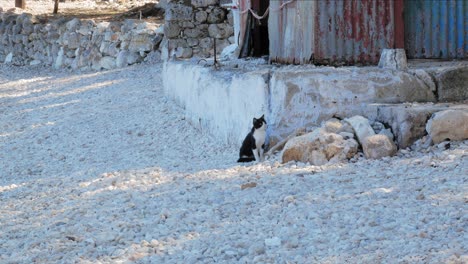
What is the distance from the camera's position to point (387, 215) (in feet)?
18.5

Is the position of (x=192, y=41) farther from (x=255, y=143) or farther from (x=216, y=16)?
(x=255, y=143)

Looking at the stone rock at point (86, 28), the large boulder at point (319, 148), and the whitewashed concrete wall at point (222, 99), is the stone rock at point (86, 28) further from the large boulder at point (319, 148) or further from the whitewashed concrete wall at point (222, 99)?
the large boulder at point (319, 148)

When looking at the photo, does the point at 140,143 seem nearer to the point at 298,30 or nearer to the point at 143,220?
the point at 298,30

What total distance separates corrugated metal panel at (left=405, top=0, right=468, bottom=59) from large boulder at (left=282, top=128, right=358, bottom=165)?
8.44ft

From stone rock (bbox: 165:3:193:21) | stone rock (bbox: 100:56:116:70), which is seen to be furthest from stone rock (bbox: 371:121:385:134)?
stone rock (bbox: 100:56:116:70)

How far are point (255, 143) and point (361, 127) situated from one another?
1027mm

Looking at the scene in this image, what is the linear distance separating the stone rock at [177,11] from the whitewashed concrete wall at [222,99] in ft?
16.3

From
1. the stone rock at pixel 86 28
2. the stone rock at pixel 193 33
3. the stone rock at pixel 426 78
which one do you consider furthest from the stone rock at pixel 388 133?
the stone rock at pixel 86 28

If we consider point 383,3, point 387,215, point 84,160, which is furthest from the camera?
point 84,160

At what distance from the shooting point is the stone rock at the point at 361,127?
7.59 metres

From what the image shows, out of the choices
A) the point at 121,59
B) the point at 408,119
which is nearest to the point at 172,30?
the point at 121,59

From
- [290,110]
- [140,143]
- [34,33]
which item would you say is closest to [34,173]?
[140,143]

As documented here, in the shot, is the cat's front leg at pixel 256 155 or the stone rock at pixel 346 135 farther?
the cat's front leg at pixel 256 155

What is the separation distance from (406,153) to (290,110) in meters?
1.29
